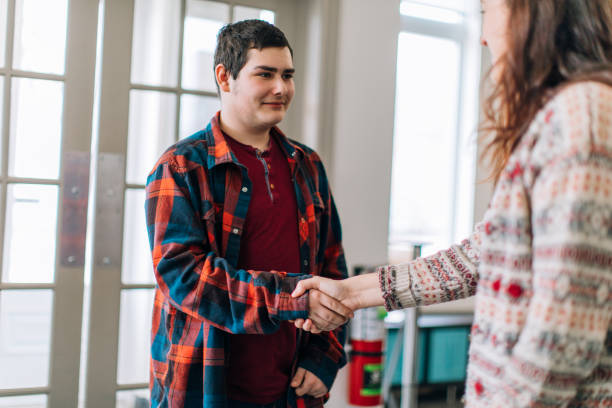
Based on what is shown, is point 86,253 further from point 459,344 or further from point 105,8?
point 459,344

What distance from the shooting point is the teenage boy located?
53.8 inches

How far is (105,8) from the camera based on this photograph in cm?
220

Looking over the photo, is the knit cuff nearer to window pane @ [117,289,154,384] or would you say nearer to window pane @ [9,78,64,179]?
window pane @ [117,289,154,384]

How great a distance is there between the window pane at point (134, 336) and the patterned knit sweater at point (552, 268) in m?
1.73

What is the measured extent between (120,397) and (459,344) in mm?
2081

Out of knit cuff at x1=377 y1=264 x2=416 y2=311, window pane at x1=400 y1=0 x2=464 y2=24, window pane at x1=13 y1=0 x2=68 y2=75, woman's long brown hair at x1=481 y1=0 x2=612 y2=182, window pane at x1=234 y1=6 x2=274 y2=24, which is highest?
window pane at x1=400 y1=0 x2=464 y2=24

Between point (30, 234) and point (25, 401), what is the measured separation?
0.65 meters

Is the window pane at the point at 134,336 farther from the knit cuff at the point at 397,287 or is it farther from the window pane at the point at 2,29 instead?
the knit cuff at the point at 397,287

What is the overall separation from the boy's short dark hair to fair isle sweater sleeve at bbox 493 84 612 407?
1049 millimetres

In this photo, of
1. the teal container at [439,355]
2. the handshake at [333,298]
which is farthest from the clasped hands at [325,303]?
the teal container at [439,355]

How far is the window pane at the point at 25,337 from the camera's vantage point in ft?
6.97

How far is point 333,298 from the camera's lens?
1.46 m

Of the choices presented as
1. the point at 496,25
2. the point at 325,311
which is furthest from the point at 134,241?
the point at 496,25

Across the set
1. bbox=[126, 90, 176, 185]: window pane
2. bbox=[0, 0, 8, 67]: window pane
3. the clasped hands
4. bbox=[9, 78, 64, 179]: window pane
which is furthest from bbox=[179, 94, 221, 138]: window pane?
the clasped hands
